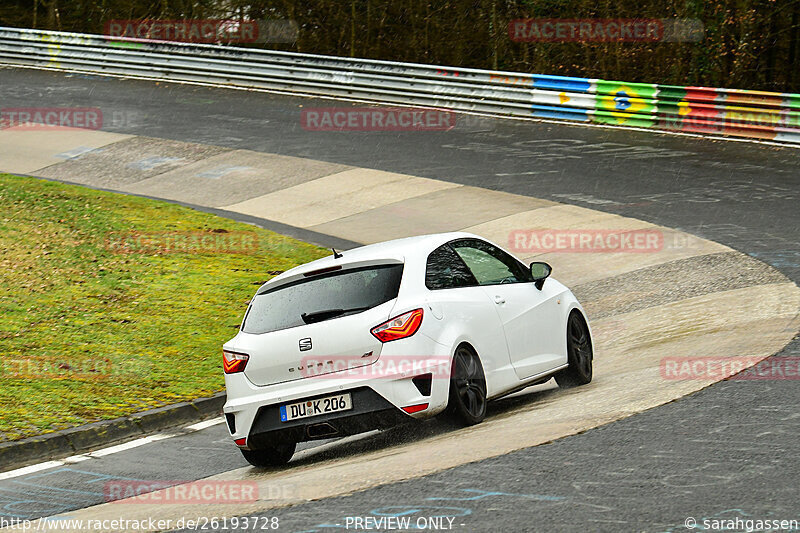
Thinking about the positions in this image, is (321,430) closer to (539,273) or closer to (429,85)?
(539,273)

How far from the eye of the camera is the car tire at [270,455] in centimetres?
811

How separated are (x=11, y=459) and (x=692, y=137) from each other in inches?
701

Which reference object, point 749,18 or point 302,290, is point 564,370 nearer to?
point 302,290

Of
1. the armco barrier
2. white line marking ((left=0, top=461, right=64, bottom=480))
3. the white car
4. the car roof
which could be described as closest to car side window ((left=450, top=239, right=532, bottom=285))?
the white car

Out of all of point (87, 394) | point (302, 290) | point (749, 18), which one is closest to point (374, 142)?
point (749, 18)

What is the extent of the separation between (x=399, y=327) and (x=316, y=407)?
802 mm

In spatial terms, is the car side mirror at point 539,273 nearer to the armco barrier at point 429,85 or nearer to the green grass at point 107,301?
the green grass at point 107,301

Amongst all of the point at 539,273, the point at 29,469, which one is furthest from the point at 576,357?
the point at 29,469

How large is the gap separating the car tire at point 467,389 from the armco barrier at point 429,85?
50.1 feet

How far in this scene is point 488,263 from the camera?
9.09m

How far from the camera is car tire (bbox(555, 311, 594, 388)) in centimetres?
972

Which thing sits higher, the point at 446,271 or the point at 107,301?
the point at 446,271

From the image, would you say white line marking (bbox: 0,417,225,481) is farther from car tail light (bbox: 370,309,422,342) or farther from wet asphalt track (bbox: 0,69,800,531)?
car tail light (bbox: 370,309,422,342)

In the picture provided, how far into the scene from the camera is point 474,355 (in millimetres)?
8219
